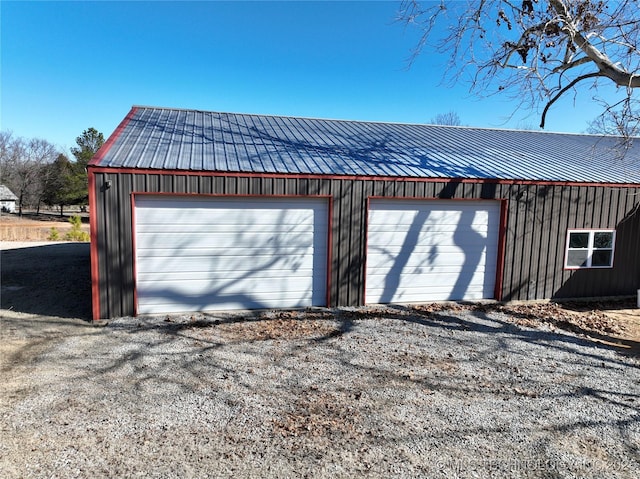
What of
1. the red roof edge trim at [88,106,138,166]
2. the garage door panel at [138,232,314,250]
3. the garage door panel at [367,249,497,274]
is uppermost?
the red roof edge trim at [88,106,138,166]

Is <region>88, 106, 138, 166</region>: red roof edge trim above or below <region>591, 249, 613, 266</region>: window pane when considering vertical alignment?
above

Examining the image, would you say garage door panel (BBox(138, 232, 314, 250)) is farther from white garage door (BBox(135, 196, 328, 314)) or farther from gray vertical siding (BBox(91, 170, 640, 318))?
gray vertical siding (BBox(91, 170, 640, 318))

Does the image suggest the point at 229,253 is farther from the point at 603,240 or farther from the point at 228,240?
the point at 603,240

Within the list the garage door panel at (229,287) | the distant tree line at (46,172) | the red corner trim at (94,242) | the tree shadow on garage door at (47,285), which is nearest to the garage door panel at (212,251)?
the garage door panel at (229,287)

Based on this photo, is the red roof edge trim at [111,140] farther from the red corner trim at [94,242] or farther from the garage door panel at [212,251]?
the garage door panel at [212,251]

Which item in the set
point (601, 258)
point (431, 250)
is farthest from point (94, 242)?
point (601, 258)

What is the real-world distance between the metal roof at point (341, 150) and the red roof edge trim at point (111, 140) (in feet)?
0.07

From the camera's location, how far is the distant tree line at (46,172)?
37.3m

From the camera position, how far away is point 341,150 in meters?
9.11

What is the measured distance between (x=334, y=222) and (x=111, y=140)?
15.5ft

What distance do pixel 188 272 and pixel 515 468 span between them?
5.91 metres

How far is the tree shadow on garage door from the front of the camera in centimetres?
754

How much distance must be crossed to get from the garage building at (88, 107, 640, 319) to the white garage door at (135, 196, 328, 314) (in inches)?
1.0

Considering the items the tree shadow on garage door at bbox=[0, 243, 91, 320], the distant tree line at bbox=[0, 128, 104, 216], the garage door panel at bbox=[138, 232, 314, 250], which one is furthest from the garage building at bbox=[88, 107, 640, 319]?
the distant tree line at bbox=[0, 128, 104, 216]
